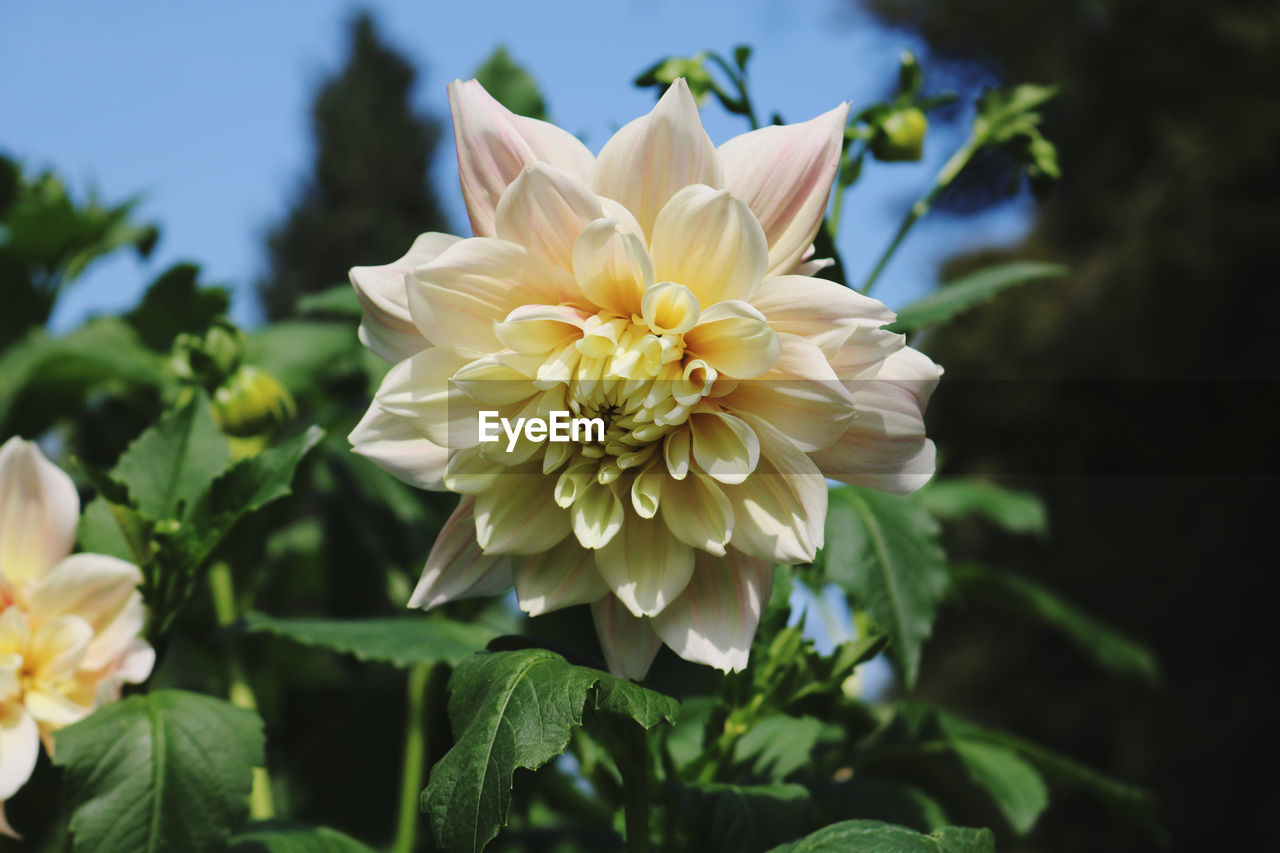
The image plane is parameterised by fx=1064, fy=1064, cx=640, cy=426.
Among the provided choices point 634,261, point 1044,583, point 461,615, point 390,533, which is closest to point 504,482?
point 634,261

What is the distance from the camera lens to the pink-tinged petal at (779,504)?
612 mm

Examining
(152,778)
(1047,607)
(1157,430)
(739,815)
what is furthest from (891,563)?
(1157,430)

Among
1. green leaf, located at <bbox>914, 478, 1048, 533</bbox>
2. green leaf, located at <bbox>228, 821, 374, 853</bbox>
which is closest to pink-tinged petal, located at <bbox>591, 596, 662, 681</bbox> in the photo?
green leaf, located at <bbox>228, 821, 374, 853</bbox>

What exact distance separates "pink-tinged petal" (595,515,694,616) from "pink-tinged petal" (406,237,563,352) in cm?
14

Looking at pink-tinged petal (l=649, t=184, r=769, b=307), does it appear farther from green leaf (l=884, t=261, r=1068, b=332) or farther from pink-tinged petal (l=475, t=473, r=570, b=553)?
green leaf (l=884, t=261, r=1068, b=332)

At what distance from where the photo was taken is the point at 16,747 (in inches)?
30.3

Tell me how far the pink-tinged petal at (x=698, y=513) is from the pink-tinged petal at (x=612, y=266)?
0.11 meters

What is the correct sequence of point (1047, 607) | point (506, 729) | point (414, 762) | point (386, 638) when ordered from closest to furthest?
point (506, 729) → point (386, 638) → point (414, 762) → point (1047, 607)

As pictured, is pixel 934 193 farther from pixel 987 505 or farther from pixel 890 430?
pixel 987 505

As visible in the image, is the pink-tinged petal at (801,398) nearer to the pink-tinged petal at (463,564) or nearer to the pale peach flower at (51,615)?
the pink-tinged petal at (463,564)

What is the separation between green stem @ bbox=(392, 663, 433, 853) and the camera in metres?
1.15

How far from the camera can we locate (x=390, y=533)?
1.35 meters

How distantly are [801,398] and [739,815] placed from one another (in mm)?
325

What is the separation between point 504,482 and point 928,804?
67 centimetres
